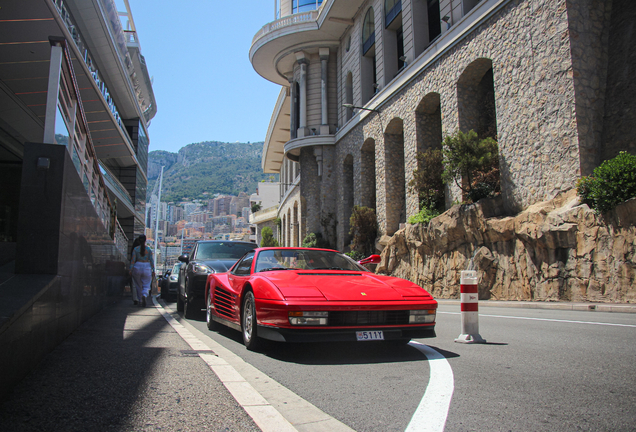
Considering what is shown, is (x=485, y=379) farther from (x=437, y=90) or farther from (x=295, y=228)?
(x=295, y=228)

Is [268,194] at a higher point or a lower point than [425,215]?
higher

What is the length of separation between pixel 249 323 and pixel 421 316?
6.47 feet

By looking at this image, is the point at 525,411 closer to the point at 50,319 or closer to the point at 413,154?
the point at 50,319

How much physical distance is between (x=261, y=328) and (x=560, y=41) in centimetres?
1405

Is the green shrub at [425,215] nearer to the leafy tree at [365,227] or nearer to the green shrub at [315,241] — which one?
the leafy tree at [365,227]

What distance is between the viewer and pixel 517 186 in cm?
1638

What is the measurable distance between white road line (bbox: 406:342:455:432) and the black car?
562cm

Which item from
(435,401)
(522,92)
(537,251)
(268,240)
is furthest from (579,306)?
(268,240)

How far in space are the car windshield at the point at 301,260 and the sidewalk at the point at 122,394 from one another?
1.50 metres

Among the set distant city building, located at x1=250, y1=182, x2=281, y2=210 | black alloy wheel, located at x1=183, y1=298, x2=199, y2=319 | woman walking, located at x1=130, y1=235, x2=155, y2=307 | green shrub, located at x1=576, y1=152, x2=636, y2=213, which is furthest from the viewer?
distant city building, located at x1=250, y1=182, x2=281, y2=210

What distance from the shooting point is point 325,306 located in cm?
470

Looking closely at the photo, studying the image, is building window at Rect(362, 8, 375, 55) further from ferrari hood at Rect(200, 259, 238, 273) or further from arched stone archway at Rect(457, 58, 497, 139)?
ferrari hood at Rect(200, 259, 238, 273)

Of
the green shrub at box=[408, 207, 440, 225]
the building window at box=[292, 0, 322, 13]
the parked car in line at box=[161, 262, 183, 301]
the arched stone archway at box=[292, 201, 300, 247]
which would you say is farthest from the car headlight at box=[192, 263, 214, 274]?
the arched stone archway at box=[292, 201, 300, 247]

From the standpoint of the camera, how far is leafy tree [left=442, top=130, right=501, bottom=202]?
1700 centimetres
